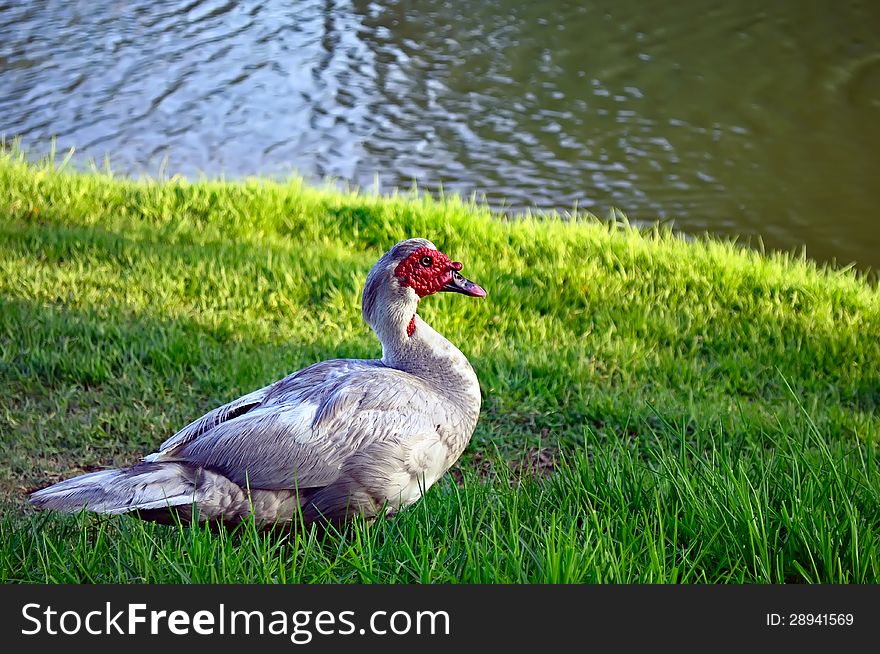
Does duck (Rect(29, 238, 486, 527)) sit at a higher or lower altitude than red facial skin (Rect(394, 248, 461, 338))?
lower

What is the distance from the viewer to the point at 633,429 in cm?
455

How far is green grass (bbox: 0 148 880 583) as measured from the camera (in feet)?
8.91

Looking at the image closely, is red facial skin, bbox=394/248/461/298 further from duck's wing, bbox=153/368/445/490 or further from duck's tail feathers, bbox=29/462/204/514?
duck's tail feathers, bbox=29/462/204/514

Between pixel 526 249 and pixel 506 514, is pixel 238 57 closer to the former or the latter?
pixel 526 249

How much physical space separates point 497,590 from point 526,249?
4.41m

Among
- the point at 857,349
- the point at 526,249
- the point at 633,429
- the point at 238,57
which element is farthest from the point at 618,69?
the point at 633,429

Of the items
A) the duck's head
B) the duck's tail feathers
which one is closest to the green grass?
the duck's tail feathers

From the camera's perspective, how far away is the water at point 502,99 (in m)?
8.73

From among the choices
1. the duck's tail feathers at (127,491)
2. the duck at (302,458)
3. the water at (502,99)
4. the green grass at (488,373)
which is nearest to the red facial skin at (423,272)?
the duck at (302,458)

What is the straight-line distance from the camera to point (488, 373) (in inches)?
194

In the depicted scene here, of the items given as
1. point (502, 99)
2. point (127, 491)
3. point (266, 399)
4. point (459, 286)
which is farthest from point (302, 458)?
point (502, 99)

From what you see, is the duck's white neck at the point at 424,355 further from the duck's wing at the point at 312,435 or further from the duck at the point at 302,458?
the duck's wing at the point at 312,435

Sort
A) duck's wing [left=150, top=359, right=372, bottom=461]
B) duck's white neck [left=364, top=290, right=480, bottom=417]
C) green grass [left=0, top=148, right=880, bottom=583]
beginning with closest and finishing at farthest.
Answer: green grass [left=0, top=148, right=880, bottom=583] < duck's wing [left=150, top=359, right=372, bottom=461] < duck's white neck [left=364, top=290, right=480, bottom=417]

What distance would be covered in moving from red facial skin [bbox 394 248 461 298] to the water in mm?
4742
